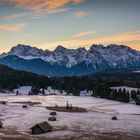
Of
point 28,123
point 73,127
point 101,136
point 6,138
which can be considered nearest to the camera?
point 6,138

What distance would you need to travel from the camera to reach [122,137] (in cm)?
9631

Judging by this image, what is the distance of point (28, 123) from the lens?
120375 millimetres

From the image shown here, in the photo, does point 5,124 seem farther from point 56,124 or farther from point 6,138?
point 6,138

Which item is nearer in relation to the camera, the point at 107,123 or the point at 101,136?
the point at 101,136

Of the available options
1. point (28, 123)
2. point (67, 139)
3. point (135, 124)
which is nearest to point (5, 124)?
point (28, 123)

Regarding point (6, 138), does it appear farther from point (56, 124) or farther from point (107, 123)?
point (107, 123)

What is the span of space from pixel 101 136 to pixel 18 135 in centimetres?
2112

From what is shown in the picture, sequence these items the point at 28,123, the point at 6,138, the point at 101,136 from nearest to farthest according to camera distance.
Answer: the point at 6,138
the point at 101,136
the point at 28,123

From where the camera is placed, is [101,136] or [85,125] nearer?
[101,136]

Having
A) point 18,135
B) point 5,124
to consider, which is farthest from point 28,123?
point 18,135

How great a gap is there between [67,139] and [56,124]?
89.6 ft

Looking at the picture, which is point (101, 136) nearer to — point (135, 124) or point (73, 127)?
point (73, 127)

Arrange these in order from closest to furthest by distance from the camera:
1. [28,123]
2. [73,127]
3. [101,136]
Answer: [101,136] < [73,127] < [28,123]

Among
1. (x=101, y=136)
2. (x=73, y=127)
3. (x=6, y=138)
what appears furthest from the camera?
(x=73, y=127)
